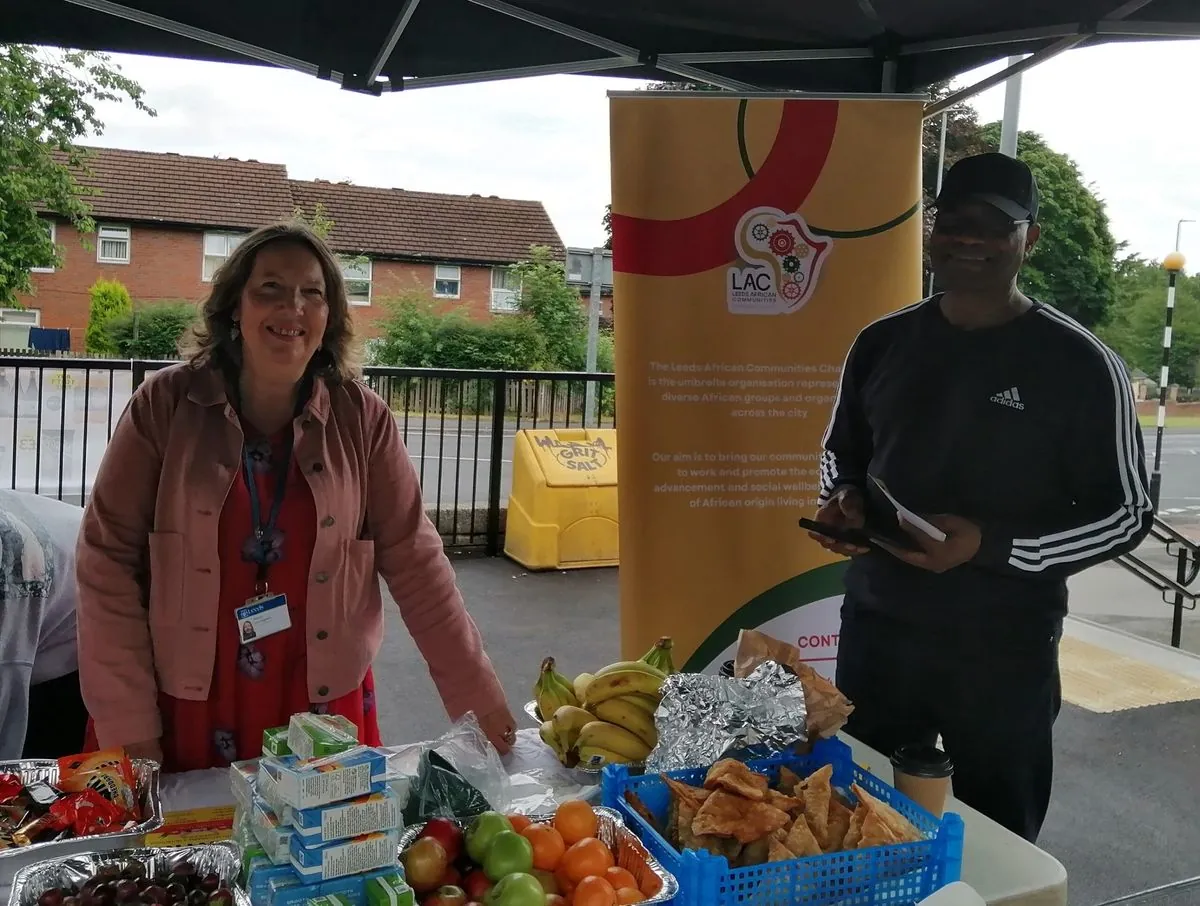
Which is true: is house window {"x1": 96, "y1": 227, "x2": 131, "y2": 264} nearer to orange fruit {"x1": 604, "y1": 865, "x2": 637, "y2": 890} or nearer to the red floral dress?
the red floral dress

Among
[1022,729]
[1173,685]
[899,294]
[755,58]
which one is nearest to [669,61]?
[755,58]

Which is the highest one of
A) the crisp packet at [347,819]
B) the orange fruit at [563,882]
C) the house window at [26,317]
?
the house window at [26,317]

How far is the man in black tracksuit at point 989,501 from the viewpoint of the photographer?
2.00 meters

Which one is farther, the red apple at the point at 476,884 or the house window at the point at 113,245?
the house window at the point at 113,245

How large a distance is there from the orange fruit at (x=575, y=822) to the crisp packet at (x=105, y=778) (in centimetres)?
65

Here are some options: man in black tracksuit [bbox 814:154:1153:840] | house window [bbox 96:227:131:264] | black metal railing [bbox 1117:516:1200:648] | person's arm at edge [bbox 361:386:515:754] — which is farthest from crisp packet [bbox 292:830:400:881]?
house window [bbox 96:227:131:264]

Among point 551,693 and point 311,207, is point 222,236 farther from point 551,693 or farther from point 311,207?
point 551,693

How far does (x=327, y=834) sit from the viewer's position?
3.69 feet

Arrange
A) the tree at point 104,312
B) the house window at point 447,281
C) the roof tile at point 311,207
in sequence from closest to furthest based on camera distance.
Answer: the tree at point 104,312, the roof tile at point 311,207, the house window at point 447,281

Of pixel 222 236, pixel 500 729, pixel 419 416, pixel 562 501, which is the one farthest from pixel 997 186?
Answer: pixel 222 236

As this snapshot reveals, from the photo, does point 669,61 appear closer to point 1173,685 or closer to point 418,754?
point 418,754

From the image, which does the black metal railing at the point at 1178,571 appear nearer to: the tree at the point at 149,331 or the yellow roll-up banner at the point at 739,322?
the yellow roll-up banner at the point at 739,322

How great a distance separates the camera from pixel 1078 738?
438cm

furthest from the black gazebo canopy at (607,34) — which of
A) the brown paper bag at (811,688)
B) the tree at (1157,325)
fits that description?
the tree at (1157,325)
